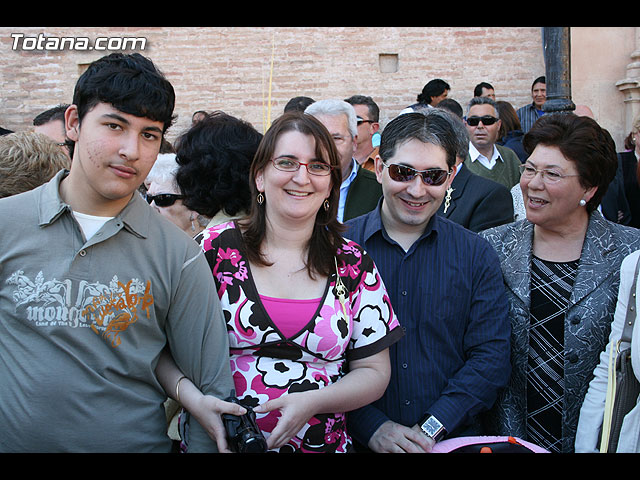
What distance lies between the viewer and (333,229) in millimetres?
2684

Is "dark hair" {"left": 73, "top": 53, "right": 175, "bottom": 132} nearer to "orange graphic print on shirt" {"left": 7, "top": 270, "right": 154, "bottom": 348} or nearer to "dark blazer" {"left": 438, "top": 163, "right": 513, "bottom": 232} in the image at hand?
"orange graphic print on shirt" {"left": 7, "top": 270, "right": 154, "bottom": 348}

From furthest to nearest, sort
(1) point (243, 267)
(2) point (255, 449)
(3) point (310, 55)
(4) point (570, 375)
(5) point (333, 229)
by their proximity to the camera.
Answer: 1. (3) point (310, 55)
2. (4) point (570, 375)
3. (5) point (333, 229)
4. (1) point (243, 267)
5. (2) point (255, 449)

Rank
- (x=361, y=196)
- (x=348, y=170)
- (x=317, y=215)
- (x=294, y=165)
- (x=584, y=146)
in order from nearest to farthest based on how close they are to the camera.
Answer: (x=294, y=165) < (x=317, y=215) < (x=584, y=146) < (x=361, y=196) < (x=348, y=170)

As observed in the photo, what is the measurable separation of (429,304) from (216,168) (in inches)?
44.4

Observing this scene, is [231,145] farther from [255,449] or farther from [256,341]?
[255,449]

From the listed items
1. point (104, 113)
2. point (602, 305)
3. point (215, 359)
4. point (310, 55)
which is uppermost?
point (310, 55)

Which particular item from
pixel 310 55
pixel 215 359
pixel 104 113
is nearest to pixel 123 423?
pixel 215 359

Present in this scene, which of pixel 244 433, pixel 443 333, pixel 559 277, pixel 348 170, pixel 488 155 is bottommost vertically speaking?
pixel 244 433

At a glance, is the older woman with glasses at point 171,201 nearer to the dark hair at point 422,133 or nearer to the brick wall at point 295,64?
the dark hair at point 422,133

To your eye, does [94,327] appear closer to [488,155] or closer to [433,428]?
[433,428]

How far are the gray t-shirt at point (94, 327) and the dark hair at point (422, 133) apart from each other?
4.00 ft

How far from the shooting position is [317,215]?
106 inches

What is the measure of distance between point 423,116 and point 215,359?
153cm
